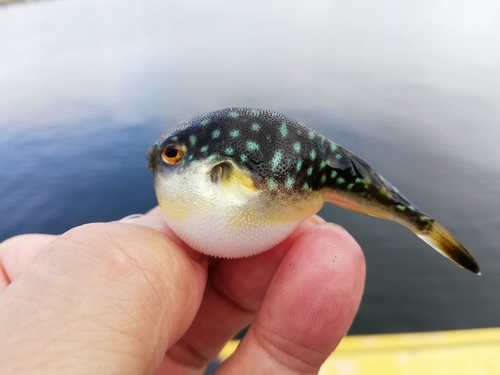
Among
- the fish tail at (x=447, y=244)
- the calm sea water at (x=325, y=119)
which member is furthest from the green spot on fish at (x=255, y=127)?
the calm sea water at (x=325, y=119)

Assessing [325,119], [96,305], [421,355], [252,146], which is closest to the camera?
[96,305]

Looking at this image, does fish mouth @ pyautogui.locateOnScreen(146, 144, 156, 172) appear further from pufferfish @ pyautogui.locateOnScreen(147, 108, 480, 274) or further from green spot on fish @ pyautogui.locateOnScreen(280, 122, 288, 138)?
green spot on fish @ pyautogui.locateOnScreen(280, 122, 288, 138)

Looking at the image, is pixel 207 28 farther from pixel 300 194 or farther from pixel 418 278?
pixel 300 194

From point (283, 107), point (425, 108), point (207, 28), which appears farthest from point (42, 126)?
point (207, 28)

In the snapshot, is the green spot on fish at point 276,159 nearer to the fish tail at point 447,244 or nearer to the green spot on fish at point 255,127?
the green spot on fish at point 255,127

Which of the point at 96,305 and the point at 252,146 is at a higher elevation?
the point at 252,146

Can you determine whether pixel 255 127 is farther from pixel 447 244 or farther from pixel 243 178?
pixel 447 244

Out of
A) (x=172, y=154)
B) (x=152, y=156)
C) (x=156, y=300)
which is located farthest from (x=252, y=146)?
(x=156, y=300)
